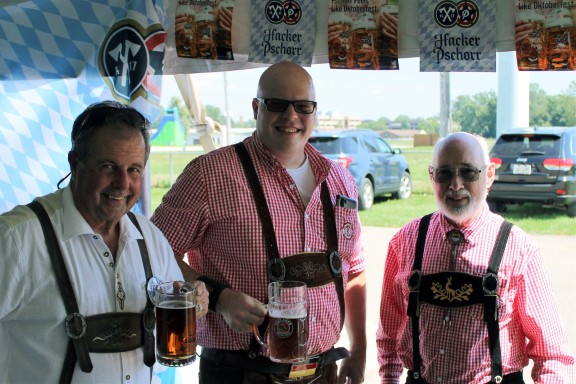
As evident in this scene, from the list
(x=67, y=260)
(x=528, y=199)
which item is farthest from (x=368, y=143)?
(x=67, y=260)

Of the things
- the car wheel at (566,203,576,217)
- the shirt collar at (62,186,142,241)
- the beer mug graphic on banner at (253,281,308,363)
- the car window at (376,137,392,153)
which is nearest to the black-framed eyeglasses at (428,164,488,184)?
the beer mug graphic on banner at (253,281,308,363)

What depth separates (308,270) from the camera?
8.24 ft

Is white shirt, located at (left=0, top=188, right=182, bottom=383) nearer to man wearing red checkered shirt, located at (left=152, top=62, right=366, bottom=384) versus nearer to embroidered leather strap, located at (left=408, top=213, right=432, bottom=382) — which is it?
man wearing red checkered shirt, located at (left=152, top=62, right=366, bottom=384)

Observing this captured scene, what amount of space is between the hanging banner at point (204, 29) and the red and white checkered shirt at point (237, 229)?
2.41ft

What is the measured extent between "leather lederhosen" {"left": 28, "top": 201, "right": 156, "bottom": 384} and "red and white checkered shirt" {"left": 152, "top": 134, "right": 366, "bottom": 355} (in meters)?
0.57

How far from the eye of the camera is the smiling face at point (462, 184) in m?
2.49

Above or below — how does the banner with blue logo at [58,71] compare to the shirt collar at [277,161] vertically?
above

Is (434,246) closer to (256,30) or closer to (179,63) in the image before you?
(256,30)

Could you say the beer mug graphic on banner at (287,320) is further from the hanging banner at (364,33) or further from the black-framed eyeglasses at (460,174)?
the hanging banner at (364,33)

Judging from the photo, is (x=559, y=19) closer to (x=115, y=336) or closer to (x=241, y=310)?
(x=241, y=310)

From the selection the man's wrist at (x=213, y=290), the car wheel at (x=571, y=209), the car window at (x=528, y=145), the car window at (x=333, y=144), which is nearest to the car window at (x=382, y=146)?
the car window at (x=333, y=144)

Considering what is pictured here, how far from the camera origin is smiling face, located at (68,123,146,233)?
190cm

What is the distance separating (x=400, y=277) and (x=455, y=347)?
364mm

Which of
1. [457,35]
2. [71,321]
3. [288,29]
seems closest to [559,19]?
[457,35]
